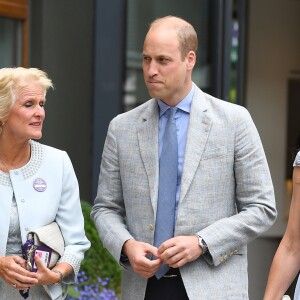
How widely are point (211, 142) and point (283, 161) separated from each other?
6.77 m

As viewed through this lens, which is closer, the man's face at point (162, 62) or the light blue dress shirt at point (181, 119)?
the man's face at point (162, 62)

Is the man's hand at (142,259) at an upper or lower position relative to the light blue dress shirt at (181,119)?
lower

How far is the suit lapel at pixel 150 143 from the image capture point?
4508 mm

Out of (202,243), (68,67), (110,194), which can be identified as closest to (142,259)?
(202,243)

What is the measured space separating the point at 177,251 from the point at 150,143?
1.86 ft

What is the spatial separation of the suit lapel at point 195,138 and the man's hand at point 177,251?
0.21 meters

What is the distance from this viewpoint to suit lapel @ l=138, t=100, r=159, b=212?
4508 mm

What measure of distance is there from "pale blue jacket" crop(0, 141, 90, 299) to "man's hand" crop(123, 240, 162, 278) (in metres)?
0.30

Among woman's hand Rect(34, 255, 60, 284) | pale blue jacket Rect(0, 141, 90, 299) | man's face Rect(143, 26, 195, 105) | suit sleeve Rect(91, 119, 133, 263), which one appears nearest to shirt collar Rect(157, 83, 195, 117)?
man's face Rect(143, 26, 195, 105)

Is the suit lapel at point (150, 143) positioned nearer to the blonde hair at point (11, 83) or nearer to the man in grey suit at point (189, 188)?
the man in grey suit at point (189, 188)

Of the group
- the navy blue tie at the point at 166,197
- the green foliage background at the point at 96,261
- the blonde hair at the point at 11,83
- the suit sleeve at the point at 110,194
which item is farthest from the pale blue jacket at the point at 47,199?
the green foliage background at the point at 96,261

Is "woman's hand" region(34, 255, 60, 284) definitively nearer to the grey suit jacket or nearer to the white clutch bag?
the white clutch bag

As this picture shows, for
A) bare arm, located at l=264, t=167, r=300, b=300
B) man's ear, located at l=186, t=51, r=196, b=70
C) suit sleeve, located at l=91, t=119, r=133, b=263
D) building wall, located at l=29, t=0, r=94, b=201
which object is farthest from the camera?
building wall, located at l=29, t=0, r=94, b=201

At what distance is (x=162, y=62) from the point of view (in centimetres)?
443
